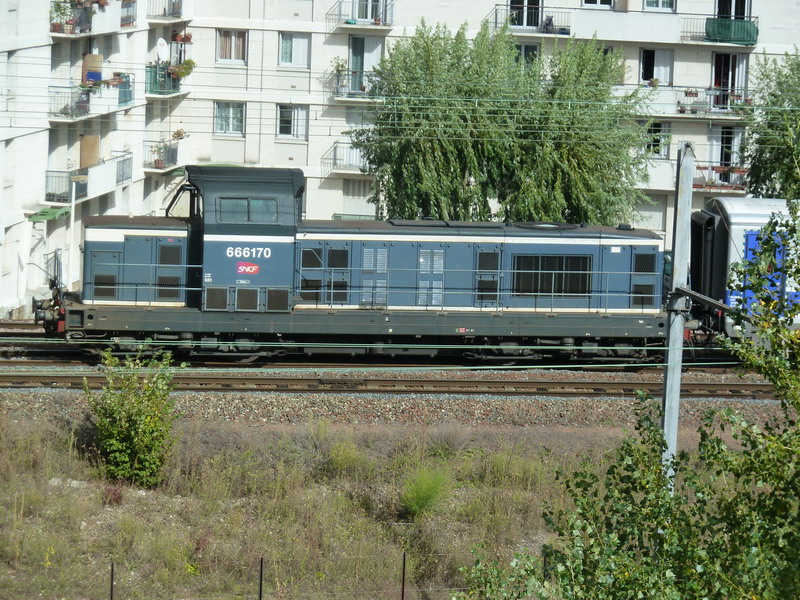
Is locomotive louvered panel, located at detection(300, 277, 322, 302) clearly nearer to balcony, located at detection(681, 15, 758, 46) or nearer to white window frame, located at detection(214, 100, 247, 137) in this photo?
white window frame, located at detection(214, 100, 247, 137)

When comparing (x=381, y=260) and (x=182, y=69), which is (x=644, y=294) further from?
(x=182, y=69)

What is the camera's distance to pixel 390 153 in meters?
25.8

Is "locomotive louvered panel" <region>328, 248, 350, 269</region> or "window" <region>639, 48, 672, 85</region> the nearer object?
"locomotive louvered panel" <region>328, 248, 350, 269</region>

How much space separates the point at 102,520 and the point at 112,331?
21.2ft

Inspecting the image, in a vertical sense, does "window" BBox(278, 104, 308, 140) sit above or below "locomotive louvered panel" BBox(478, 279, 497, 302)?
above

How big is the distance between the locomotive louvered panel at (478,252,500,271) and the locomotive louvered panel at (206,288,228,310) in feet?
16.0

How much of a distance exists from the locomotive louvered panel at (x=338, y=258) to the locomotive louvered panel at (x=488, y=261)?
8.39 ft

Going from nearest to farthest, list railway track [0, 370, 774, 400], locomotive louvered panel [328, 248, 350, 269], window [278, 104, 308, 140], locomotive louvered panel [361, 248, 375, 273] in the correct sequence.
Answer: railway track [0, 370, 774, 400] < locomotive louvered panel [328, 248, 350, 269] < locomotive louvered panel [361, 248, 375, 273] < window [278, 104, 308, 140]

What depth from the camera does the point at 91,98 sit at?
30078 millimetres

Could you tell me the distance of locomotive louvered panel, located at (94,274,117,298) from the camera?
1878 cm

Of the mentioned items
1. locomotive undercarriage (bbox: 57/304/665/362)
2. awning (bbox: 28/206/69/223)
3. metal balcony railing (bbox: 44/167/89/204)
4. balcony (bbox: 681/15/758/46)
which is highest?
balcony (bbox: 681/15/758/46)

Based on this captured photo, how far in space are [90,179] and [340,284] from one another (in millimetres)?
13674

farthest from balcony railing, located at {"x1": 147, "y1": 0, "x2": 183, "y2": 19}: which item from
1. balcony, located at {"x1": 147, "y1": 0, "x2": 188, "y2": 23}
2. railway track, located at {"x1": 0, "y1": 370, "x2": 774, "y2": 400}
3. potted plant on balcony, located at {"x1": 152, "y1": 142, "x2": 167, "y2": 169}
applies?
railway track, located at {"x1": 0, "y1": 370, "x2": 774, "y2": 400}

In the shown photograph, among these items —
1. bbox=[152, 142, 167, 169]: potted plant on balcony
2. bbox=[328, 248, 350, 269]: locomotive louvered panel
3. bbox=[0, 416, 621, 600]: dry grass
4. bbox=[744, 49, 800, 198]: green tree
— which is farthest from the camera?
bbox=[152, 142, 167, 169]: potted plant on balcony
